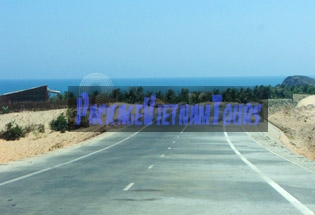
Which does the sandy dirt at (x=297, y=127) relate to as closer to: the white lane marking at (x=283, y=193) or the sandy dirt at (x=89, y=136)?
the sandy dirt at (x=89, y=136)

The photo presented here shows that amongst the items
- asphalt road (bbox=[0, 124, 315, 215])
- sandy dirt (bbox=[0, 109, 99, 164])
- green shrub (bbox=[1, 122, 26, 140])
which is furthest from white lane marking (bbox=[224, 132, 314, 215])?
green shrub (bbox=[1, 122, 26, 140])

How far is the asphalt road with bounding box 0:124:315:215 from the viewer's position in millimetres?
12805

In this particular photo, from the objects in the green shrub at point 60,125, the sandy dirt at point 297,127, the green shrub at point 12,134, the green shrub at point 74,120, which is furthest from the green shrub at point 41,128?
the sandy dirt at point 297,127

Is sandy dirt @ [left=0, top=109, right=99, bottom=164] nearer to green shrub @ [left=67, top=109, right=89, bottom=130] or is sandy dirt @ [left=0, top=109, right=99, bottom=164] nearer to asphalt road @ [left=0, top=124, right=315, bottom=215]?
green shrub @ [left=67, top=109, right=89, bottom=130]

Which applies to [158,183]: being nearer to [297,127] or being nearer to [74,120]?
[74,120]

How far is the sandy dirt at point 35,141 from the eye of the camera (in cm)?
4344

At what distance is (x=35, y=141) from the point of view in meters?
52.5

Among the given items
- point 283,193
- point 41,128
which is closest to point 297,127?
point 41,128

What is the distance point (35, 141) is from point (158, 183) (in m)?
36.4

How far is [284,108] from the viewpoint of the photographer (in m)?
85.3

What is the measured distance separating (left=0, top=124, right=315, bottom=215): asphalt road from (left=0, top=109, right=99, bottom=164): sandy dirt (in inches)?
461

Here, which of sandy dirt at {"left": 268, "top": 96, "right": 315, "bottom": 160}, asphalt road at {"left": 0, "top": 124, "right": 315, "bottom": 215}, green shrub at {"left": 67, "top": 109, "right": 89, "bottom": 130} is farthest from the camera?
green shrub at {"left": 67, "top": 109, "right": 89, "bottom": 130}

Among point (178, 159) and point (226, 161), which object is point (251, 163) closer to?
point (226, 161)

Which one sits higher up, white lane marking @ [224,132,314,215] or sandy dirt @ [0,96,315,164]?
white lane marking @ [224,132,314,215]
